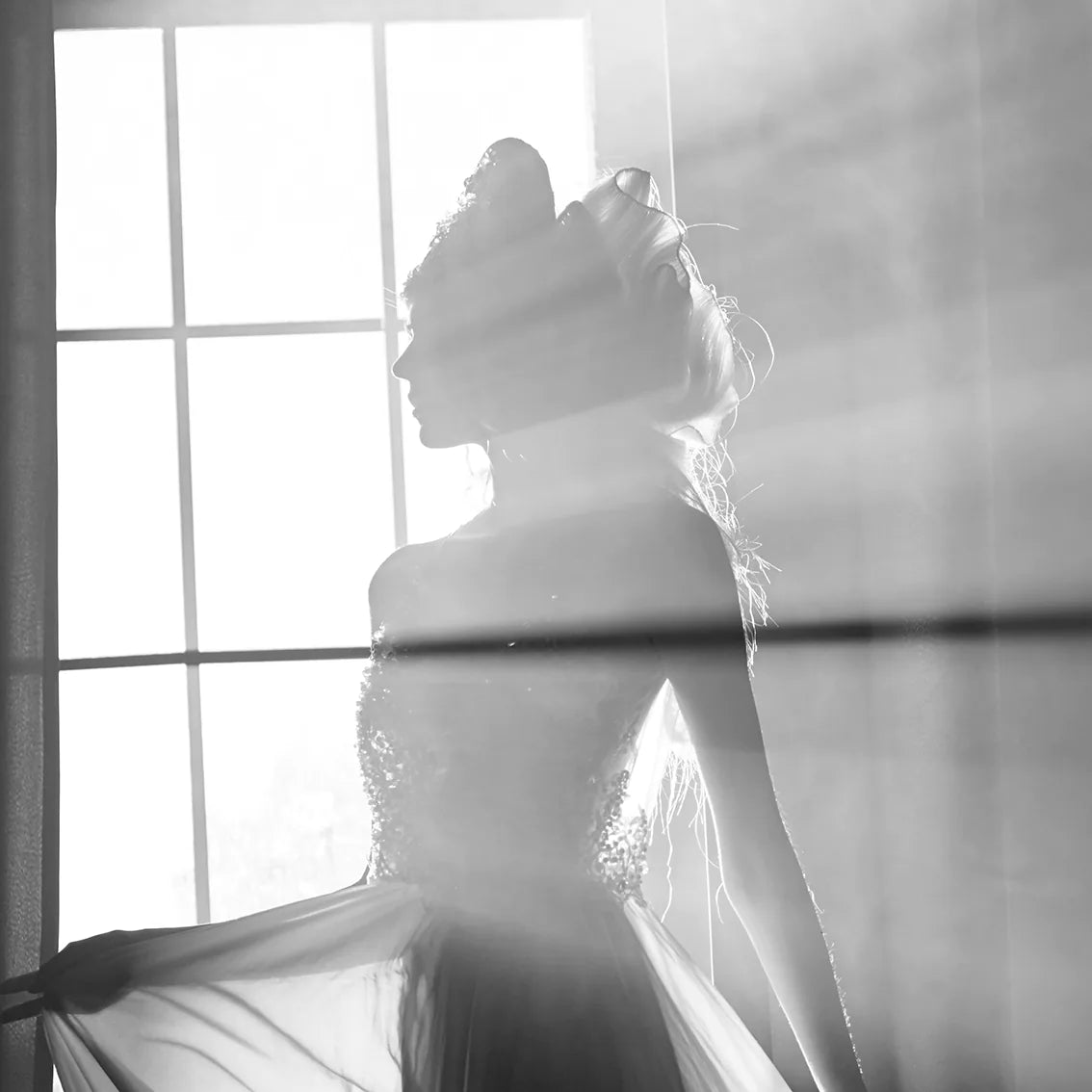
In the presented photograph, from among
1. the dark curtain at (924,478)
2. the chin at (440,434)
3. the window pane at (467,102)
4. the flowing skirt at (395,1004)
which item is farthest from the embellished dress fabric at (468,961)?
the window pane at (467,102)

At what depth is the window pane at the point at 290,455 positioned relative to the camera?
1273 mm

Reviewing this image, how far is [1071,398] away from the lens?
38.8 inches

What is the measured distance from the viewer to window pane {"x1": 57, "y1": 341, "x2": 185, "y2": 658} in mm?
1274

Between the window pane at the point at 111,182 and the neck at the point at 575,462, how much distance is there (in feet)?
2.22

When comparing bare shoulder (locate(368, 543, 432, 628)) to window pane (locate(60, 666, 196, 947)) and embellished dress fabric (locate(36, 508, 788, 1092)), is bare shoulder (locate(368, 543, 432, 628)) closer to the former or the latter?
embellished dress fabric (locate(36, 508, 788, 1092))

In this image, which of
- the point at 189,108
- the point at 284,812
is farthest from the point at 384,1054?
the point at 189,108

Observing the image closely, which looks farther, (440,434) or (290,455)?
(290,455)

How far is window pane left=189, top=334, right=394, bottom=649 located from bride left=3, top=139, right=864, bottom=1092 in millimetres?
457

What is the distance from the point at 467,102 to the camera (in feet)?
4.24

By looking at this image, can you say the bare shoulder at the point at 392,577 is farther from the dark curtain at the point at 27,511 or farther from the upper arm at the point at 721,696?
the dark curtain at the point at 27,511

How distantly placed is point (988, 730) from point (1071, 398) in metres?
A: 0.37

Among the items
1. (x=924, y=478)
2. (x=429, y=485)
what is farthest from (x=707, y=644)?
(x=429, y=485)

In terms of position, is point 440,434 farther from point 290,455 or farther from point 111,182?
point 111,182

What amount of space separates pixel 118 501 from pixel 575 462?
750mm
